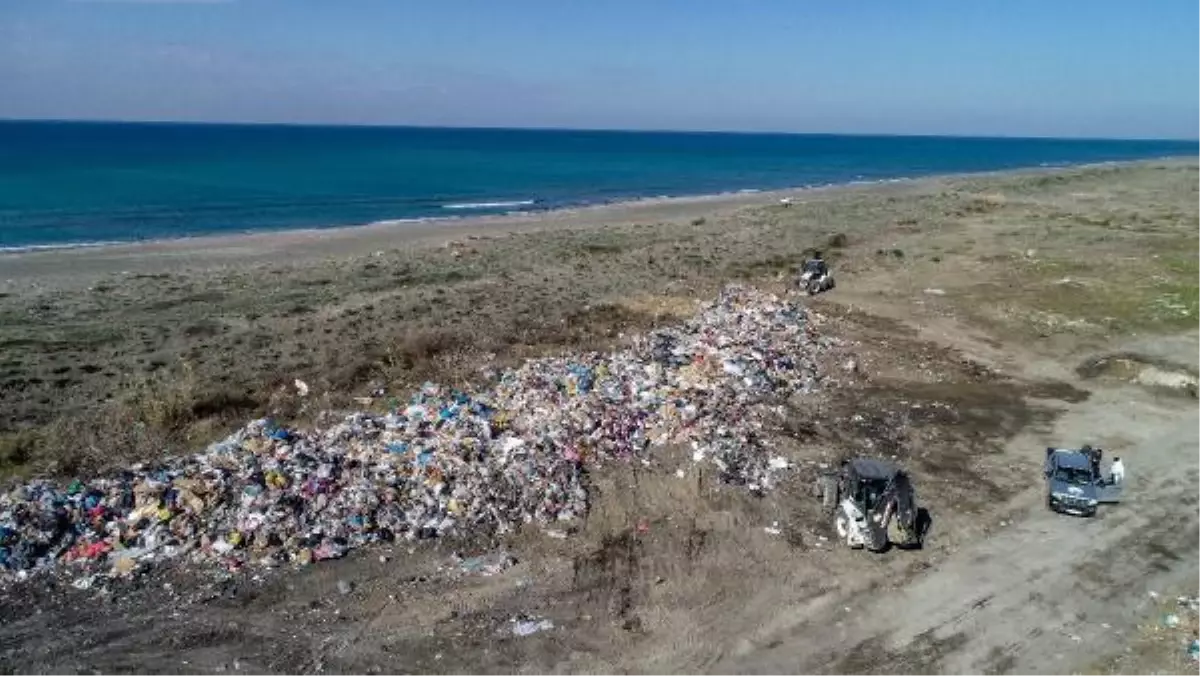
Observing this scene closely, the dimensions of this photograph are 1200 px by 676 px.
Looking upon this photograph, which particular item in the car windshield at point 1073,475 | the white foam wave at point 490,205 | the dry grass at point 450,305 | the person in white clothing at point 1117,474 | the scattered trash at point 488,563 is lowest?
the scattered trash at point 488,563

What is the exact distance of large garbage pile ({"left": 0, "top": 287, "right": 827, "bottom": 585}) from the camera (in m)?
13.9

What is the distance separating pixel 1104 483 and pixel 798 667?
866 centimetres

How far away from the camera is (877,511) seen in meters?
14.6

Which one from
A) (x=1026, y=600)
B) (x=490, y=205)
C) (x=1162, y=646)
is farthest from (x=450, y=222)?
(x=1162, y=646)

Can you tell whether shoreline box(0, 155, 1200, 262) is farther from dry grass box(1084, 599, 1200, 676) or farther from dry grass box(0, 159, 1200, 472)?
dry grass box(1084, 599, 1200, 676)

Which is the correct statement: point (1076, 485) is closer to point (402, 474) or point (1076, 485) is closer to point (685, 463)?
point (685, 463)

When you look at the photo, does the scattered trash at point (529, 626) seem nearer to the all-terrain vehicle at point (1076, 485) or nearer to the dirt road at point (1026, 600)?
the dirt road at point (1026, 600)

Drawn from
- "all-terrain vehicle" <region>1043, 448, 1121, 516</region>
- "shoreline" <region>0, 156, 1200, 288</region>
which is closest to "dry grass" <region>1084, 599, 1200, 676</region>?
"all-terrain vehicle" <region>1043, 448, 1121, 516</region>

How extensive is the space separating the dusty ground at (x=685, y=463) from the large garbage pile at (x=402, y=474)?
0.64 metres

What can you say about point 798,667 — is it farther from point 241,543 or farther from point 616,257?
point 616,257

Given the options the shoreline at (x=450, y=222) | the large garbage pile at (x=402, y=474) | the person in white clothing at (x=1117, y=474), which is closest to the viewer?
the large garbage pile at (x=402, y=474)

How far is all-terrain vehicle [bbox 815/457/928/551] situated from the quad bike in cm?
1768

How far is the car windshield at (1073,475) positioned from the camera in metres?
16.4

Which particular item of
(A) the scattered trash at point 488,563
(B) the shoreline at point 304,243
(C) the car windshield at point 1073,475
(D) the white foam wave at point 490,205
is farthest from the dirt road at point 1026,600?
(D) the white foam wave at point 490,205
